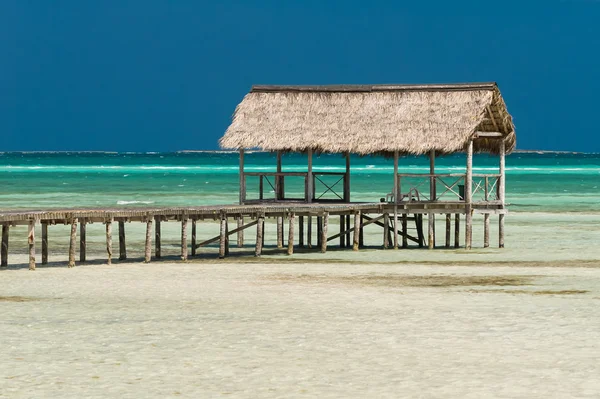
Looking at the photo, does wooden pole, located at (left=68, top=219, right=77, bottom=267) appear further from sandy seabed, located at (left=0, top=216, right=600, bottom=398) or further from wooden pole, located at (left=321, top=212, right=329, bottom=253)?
wooden pole, located at (left=321, top=212, right=329, bottom=253)

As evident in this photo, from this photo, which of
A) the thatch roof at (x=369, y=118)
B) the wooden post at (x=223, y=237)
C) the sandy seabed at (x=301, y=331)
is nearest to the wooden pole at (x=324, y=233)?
the thatch roof at (x=369, y=118)

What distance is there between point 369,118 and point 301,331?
1400 cm

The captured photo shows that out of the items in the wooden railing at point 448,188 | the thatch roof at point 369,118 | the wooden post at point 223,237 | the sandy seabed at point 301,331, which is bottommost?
the sandy seabed at point 301,331

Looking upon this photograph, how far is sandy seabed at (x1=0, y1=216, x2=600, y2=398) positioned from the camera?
439 inches

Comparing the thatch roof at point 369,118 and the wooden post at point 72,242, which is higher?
the thatch roof at point 369,118

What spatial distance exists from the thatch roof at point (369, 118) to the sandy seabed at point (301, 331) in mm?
4764

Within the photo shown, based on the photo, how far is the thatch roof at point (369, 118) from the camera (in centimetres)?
2650

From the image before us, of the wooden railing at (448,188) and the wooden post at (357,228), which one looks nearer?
the wooden post at (357,228)

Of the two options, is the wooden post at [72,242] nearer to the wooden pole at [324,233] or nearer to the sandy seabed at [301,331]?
the sandy seabed at [301,331]

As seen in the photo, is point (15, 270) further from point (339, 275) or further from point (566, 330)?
→ point (566, 330)

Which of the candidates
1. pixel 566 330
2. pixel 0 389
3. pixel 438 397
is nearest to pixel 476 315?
pixel 566 330

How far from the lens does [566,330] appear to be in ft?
46.5

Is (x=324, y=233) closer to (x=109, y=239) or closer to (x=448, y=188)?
(x=448, y=188)

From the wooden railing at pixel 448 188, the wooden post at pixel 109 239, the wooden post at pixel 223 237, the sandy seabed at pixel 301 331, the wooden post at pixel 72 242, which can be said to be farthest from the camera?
the wooden railing at pixel 448 188
